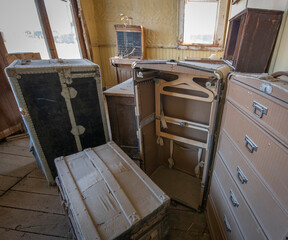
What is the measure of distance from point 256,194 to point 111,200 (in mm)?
739

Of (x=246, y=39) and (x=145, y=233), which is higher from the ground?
(x=246, y=39)

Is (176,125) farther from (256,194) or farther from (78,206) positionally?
(78,206)

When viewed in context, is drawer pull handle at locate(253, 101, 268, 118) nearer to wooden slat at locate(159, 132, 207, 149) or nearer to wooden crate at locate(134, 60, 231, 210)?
wooden crate at locate(134, 60, 231, 210)

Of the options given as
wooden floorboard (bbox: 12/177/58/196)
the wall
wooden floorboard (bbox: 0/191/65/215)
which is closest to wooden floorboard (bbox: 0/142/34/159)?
wooden floorboard (bbox: 12/177/58/196)

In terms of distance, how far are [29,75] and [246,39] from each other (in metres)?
1.62

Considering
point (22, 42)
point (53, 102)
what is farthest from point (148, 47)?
point (53, 102)

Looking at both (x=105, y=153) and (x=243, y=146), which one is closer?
(x=243, y=146)

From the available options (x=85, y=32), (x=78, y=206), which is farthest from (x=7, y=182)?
(x=85, y=32)

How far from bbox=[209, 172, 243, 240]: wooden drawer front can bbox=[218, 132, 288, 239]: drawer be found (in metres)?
0.23

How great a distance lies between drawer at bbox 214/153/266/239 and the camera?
699 mm

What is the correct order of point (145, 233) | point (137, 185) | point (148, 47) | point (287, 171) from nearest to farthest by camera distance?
point (287, 171) → point (145, 233) → point (137, 185) → point (148, 47)

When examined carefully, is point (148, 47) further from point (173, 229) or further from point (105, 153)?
point (173, 229)

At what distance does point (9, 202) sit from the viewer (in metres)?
1.51

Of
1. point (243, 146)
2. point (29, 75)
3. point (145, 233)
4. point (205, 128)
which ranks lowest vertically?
point (145, 233)
